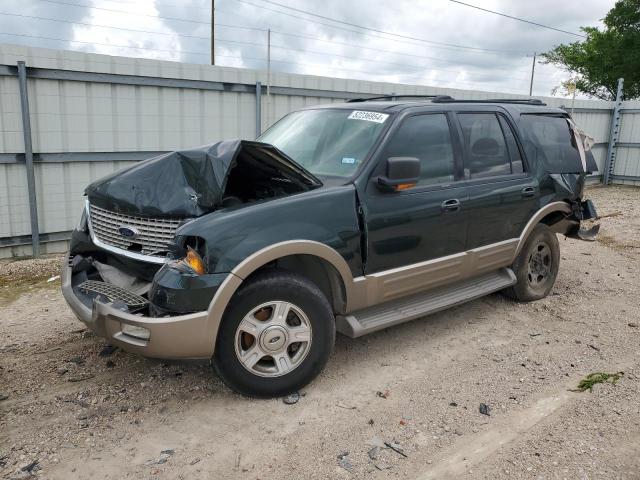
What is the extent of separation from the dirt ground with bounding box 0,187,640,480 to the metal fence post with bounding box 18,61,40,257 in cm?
238

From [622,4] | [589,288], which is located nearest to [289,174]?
[589,288]

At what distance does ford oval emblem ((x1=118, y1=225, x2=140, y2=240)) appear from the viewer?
3590 mm

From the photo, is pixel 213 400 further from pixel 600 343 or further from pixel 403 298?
pixel 600 343

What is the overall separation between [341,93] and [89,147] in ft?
15.5

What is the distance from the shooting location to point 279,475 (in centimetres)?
284

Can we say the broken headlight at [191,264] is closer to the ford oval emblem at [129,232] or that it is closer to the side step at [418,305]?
the ford oval emblem at [129,232]

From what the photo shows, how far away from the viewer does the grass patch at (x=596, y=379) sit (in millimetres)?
3793

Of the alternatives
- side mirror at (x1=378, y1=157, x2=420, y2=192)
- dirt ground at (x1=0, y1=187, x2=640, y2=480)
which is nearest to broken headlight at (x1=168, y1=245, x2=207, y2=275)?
dirt ground at (x1=0, y1=187, x2=640, y2=480)

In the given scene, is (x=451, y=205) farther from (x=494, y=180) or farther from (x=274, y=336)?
(x=274, y=336)

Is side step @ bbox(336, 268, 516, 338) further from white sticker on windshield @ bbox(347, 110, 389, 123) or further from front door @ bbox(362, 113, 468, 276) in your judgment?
white sticker on windshield @ bbox(347, 110, 389, 123)

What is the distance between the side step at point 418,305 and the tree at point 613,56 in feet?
75.6

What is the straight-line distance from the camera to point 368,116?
14.1ft

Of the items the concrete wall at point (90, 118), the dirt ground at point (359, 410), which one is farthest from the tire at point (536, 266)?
the concrete wall at point (90, 118)

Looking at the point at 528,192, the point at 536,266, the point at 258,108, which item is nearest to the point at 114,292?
the point at 528,192
